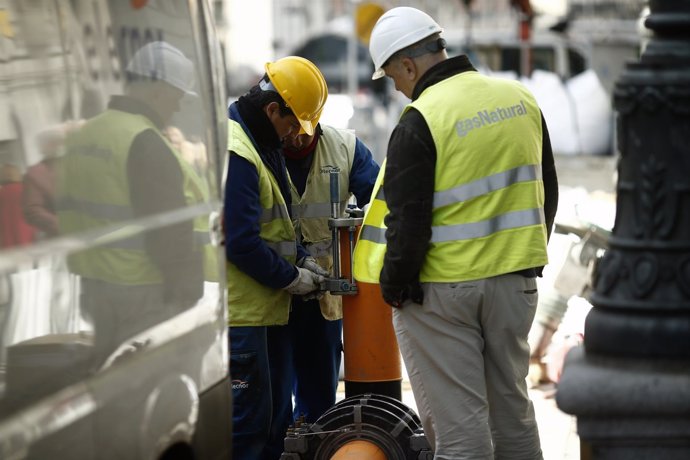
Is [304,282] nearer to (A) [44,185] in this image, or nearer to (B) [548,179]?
(B) [548,179]

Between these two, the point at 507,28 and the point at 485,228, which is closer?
the point at 485,228

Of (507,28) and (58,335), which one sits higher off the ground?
(58,335)

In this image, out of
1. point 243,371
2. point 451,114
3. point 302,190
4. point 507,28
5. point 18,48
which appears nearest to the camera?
point 18,48

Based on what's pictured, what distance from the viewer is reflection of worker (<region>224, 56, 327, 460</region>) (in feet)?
20.0

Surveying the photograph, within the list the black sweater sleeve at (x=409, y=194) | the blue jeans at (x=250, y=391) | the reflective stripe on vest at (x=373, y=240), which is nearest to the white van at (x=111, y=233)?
the black sweater sleeve at (x=409, y=194)

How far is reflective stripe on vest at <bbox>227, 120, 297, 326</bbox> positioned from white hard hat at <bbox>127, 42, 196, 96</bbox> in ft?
5.16

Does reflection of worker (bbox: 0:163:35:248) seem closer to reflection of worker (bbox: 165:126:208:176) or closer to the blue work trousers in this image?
reflection of worker (bbox: 165:126:208:176)

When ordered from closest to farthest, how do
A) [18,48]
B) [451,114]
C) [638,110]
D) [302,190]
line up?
[18,48] → [638,110] → [451,114] → [302,190]

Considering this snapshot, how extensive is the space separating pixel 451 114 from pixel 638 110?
1160 millimetres

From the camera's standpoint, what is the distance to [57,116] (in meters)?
3.53

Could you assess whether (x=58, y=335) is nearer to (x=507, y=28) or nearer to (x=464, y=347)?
(x=464, y=347)

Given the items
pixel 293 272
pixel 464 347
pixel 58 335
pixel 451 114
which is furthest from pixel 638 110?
A: pixel 293 272

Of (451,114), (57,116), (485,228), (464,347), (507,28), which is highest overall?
(57,116)

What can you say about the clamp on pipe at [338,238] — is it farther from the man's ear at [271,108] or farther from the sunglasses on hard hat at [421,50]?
the sunglasses on hard hat at [421,50]
